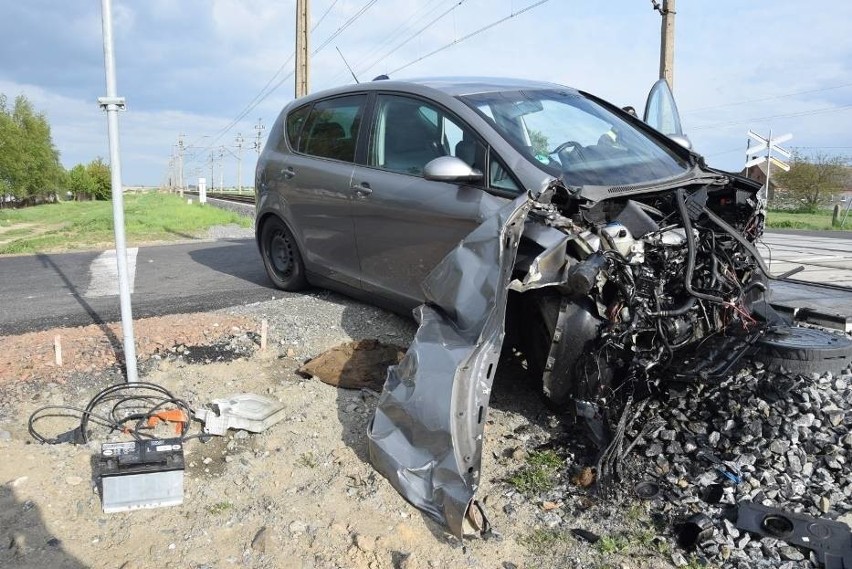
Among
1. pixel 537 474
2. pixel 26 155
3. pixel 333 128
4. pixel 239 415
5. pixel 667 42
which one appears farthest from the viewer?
pixel 26 155

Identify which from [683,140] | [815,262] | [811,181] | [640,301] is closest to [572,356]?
[640,301]

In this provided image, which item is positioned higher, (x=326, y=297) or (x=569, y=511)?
(x=326, y=297)

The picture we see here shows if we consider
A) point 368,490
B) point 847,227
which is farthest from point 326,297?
point 847,227

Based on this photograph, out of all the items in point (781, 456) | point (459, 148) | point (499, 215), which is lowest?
point (781, 456)

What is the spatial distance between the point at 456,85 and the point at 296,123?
1.90 metres

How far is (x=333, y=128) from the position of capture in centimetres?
533

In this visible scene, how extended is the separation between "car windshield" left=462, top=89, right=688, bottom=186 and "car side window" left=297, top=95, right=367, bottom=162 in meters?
1.11

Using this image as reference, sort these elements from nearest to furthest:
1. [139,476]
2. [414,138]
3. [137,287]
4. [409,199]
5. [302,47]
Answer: [139,476], [409,199], [414,138], [137,287], [302,47]

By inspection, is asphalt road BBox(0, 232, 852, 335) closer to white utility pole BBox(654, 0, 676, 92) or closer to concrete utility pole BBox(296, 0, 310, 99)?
white utility pole BBox(654, 0, 676, 92)

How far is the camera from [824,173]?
41.1m

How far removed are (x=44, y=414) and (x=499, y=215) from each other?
283 cm

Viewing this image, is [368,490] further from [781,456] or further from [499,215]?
[781,456]

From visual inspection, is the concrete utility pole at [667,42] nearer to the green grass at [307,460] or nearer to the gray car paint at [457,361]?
the gray car paint at [457,361]

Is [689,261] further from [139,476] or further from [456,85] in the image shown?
[139,476]
